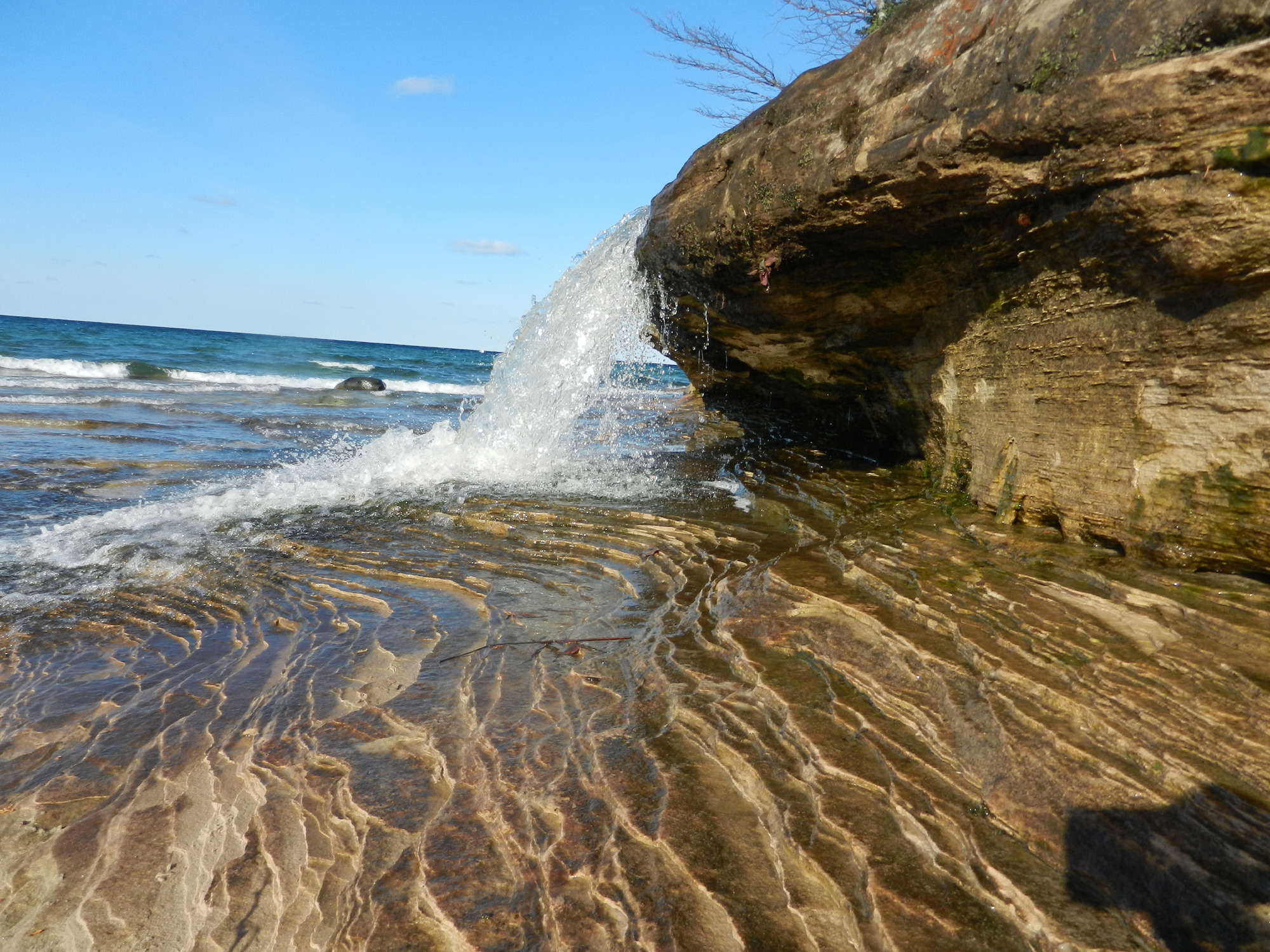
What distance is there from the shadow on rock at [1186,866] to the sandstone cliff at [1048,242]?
6.14 feet

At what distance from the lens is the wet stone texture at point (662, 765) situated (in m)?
1.80

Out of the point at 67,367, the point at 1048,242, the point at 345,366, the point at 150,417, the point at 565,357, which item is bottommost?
the point at 345,366

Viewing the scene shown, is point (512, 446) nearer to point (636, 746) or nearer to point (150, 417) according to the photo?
point (636, 746)

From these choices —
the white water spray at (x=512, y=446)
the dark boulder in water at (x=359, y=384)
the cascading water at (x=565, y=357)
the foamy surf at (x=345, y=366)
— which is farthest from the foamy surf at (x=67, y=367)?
the cascading water at (x=565, y=357)

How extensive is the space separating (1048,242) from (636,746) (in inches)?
133

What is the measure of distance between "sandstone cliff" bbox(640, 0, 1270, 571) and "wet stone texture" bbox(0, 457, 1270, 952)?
0.54 meters

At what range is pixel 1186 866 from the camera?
5.92 feet

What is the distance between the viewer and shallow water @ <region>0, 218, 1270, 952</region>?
1.81 metres

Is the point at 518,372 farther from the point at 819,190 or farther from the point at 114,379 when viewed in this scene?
the point at 114,379

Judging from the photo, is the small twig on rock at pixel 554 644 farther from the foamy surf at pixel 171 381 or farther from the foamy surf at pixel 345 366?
the foamy surf at pixel 345 366

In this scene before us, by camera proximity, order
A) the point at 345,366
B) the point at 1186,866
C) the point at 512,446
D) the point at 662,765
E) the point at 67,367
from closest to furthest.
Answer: the point at 1186,866, the point at 662,765, the point at 512,446, the point at 67,367, the point at 345,366

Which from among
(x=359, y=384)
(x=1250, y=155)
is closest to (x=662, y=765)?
(x=1250, y=155)

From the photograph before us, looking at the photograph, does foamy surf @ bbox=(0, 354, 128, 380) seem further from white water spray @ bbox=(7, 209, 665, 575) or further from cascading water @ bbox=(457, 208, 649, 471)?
cascading water @ bbox=(457, 208, 649, 471)

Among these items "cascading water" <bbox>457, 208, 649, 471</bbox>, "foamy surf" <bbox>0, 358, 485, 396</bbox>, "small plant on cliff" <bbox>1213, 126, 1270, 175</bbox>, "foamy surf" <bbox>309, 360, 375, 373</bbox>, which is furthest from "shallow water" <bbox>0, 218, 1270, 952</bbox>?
"foamy surf" <bbox>309, 360, 375, 373</bbox>
